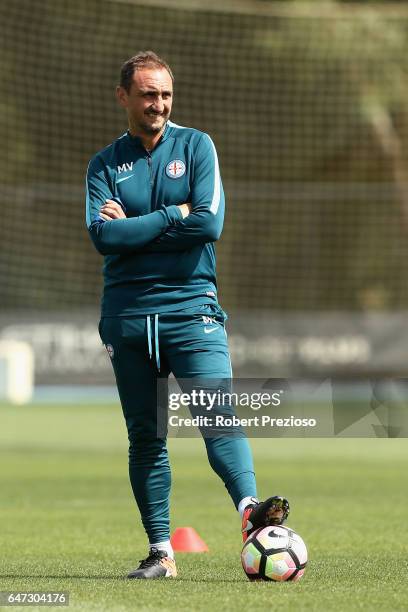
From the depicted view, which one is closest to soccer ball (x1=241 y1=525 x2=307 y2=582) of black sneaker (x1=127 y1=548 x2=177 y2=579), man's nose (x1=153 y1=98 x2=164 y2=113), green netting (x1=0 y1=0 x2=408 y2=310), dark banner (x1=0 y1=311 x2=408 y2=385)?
black sneaker (x1=127 y1=548 x2=177 y2=579)

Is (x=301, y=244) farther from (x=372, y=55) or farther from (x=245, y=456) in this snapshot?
(x=245, y=456)

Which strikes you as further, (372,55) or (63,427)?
(372,55)

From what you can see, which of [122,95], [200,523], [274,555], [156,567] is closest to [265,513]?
[274,555]

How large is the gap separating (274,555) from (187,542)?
1.91m

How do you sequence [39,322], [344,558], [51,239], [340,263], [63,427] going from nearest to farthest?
[344,558], [63,427], [39,322], [51,239], [340,263]

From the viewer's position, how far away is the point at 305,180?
99.3ft

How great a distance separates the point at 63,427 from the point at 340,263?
13219 millimetres

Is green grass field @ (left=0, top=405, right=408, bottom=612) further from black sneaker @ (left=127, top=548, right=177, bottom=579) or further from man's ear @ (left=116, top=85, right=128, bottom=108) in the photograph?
man's ear @ (left=116, top=85, right=128, bottom=108)

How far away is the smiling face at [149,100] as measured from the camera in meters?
6.02

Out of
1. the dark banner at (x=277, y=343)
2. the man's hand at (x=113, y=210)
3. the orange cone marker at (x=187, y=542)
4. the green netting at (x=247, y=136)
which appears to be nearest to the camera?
the man's hand at (x=113, y=210)

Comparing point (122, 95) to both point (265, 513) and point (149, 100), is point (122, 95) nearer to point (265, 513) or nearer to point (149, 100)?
point (149, 100)

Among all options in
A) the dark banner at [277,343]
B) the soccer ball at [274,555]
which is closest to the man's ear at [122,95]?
the soccer ball at [274,555]

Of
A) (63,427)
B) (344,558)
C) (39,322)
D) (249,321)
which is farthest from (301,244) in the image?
(344,558)

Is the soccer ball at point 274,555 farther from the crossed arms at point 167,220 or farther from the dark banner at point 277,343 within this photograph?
the dark banner at point 277,343
